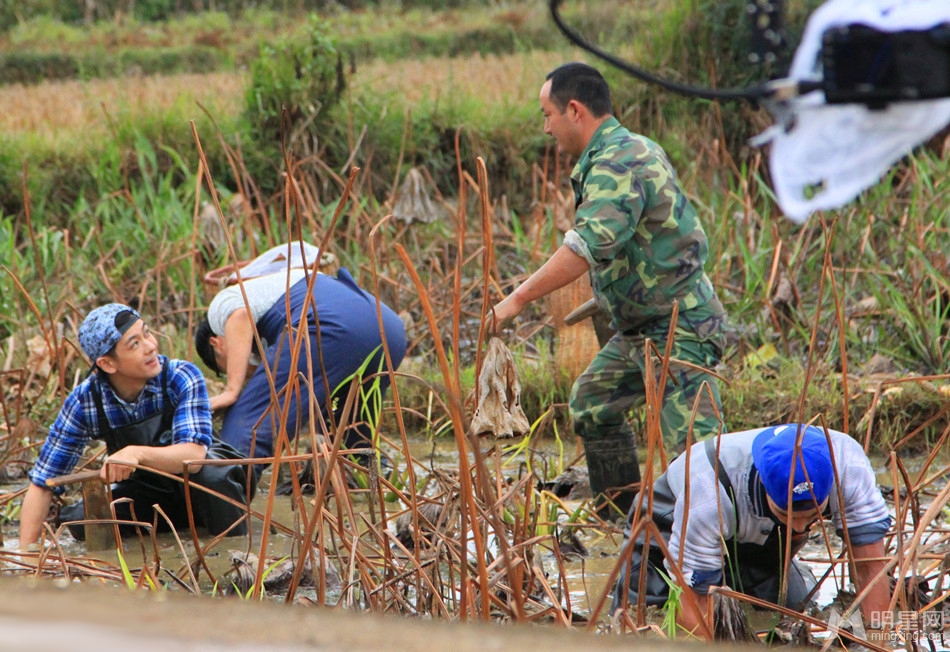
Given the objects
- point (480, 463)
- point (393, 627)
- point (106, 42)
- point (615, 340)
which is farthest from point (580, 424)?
point (106, 42)

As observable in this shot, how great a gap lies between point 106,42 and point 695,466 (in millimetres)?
14995

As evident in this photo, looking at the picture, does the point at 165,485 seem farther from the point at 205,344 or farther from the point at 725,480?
the point at 725,480

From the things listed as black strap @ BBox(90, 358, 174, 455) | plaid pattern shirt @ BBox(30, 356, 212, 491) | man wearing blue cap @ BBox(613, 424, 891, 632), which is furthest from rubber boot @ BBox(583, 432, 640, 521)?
black strap @ BBox(90, 358, 174, 455)

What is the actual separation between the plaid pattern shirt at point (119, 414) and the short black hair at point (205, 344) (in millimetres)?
701

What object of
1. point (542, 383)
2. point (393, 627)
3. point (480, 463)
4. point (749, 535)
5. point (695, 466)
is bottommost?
point (542, 383)

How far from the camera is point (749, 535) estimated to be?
2988 millimetres

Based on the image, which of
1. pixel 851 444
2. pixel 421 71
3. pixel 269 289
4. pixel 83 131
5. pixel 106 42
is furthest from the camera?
pixel 106 42

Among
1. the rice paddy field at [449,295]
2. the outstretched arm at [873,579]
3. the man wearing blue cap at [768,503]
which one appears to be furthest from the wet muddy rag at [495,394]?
the outstretched arm at [873,579]

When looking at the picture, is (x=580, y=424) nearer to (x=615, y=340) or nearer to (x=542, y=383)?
(x=615, y=340)

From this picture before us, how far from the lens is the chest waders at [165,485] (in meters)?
3.94

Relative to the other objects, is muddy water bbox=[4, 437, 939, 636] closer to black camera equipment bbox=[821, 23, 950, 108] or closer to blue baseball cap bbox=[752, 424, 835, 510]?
blue baseball cap bbox=[752, 424, 835, 510]

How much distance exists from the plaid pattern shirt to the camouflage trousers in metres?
1.29

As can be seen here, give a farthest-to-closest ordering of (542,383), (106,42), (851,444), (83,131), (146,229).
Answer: (106,42) < (83,131) < (146,229) < (542,383) < (851,444)

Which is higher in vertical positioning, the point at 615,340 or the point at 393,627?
the point at 393,627
